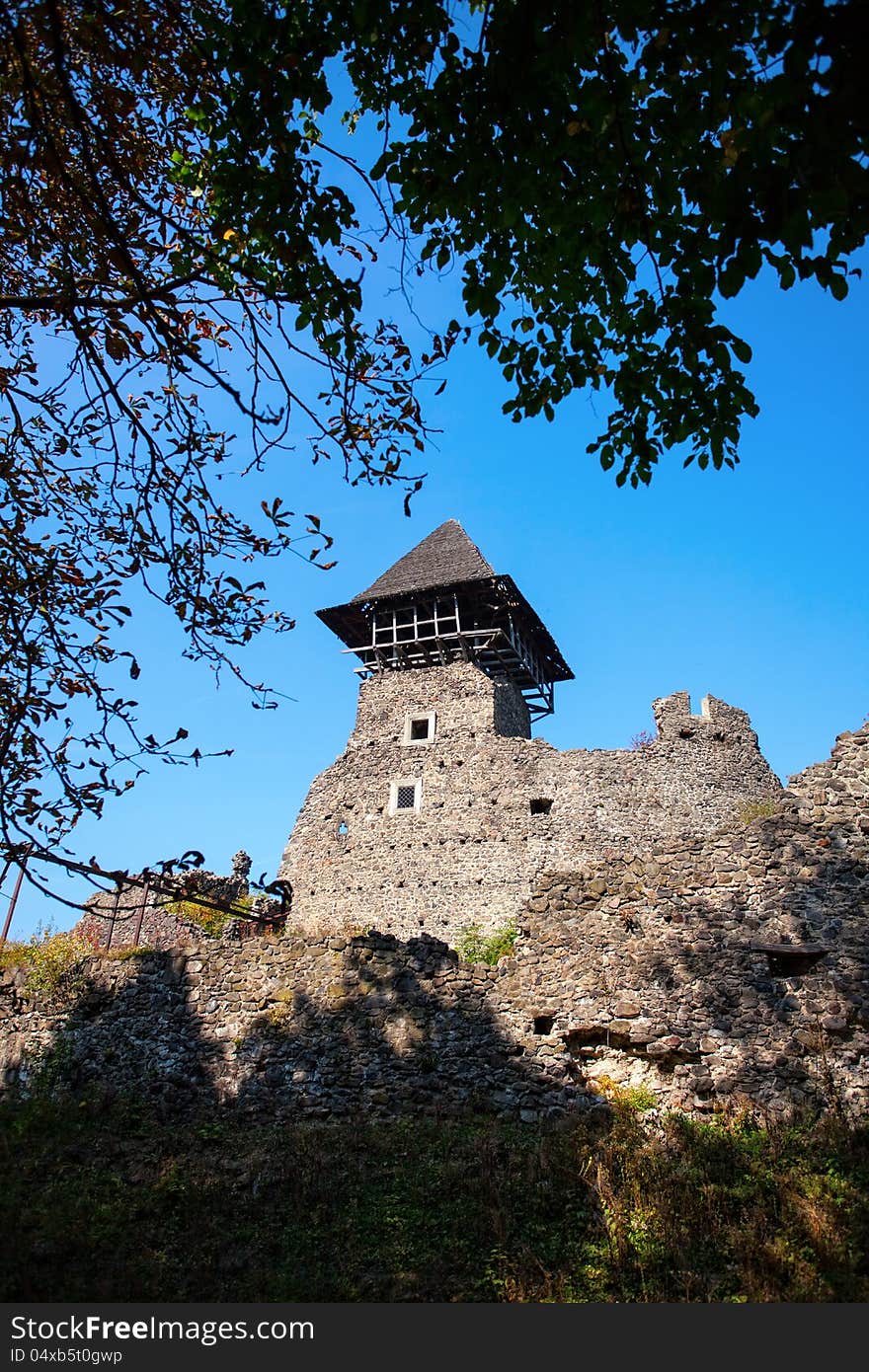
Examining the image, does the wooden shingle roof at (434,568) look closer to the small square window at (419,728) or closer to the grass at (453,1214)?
the small square window at (419,728)

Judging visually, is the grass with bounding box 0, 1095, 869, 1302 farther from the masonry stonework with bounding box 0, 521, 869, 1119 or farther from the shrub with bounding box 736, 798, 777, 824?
the shrub with bounding box 736, 798, 777, 824

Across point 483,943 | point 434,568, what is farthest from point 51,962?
point 434,568

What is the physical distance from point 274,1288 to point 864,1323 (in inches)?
159

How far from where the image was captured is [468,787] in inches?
912

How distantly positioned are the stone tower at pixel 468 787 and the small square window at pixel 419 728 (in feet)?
0.14

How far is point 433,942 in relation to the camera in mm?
10297

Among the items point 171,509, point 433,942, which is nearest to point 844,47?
point 171,509

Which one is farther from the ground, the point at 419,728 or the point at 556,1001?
the point at 419,728

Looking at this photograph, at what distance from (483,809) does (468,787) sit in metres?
0.93

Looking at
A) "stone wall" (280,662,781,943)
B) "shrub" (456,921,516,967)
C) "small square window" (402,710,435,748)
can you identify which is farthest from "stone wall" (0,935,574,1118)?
"small square window" (402,710,435,748)

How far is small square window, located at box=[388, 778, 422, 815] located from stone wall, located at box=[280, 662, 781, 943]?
0.27ft

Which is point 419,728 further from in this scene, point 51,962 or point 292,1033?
point 292,1033

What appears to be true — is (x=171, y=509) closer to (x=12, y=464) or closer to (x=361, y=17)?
(x=12, y=464)

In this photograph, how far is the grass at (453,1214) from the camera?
6.03 m
